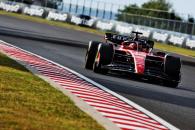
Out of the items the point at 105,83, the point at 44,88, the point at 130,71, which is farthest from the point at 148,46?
the point at 44,88

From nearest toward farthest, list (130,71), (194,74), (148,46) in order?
(130,71) → (148,46) → (194,74)

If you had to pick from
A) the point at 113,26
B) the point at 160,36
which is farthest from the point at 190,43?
the point at 113,26

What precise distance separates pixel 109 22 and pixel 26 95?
4101 cm

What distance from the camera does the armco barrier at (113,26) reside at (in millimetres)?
42375

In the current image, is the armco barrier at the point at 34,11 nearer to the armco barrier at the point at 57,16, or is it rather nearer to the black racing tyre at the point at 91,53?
the armco barrier at the point at 57,16

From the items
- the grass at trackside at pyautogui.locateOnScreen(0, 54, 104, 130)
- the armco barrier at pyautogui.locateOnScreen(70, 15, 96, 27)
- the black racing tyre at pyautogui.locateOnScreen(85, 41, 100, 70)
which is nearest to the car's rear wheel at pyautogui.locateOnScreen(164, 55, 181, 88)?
the black racing tyre at pyautogui.locateOnScreen(85, 41, 100, 70)

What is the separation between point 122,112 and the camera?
9.62 m

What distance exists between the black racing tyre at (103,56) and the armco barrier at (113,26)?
2532 centimetres

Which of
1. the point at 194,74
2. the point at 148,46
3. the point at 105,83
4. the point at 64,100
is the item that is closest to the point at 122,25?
the point at 194,74

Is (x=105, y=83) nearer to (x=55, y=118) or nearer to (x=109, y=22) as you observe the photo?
(x=55, y=118)

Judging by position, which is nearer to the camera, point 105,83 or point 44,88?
point 44,88

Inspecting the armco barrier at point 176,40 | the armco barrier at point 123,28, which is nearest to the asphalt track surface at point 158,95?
the armco barrier at point 176,40

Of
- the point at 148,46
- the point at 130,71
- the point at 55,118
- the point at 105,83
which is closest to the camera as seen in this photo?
the point at 55,118

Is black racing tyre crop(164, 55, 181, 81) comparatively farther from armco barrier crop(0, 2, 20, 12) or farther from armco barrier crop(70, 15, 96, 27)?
armco barrier crop(0, 2, 20, 12)
